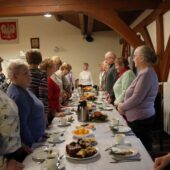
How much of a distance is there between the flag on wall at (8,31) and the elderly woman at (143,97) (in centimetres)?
794

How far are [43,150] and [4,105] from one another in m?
0.58

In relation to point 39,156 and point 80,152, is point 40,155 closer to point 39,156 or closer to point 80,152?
point 39,156

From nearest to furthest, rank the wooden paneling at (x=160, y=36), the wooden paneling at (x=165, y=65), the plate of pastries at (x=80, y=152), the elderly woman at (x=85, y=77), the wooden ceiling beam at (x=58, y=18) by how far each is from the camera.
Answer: the plate of pastries at (x=80, y=152)
the wooden paneling at (x=165, y=65)
the wooden paneling at (x=160, y=36)
the wooden ceiling beam at (x=58, y=18)
the elderly woman at (x=85, y=77)

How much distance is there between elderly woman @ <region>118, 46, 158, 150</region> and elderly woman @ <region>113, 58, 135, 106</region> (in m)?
0.68

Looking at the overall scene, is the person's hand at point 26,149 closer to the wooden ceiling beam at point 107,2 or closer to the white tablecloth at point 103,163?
the white tablecloth at point 103,163

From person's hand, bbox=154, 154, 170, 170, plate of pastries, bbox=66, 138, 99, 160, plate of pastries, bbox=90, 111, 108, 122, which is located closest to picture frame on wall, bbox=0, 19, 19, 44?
plate of pastries, bbox=90, 111, 108, 122

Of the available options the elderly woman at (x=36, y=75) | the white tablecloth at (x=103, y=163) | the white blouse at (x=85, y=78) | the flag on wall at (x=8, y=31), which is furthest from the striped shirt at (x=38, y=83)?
the flag on wall at (x=8, y=31)

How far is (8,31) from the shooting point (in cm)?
1010

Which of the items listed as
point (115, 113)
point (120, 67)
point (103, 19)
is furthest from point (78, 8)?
point (115, 113)

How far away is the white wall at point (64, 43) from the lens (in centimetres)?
1019

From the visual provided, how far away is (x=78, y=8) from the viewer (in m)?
4.88

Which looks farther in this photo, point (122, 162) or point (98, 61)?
point (98, 61)

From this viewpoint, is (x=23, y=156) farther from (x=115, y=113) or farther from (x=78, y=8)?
(x=78, y=8)

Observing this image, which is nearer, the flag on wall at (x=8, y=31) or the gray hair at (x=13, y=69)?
the gray hair at (x=13, y=69)
